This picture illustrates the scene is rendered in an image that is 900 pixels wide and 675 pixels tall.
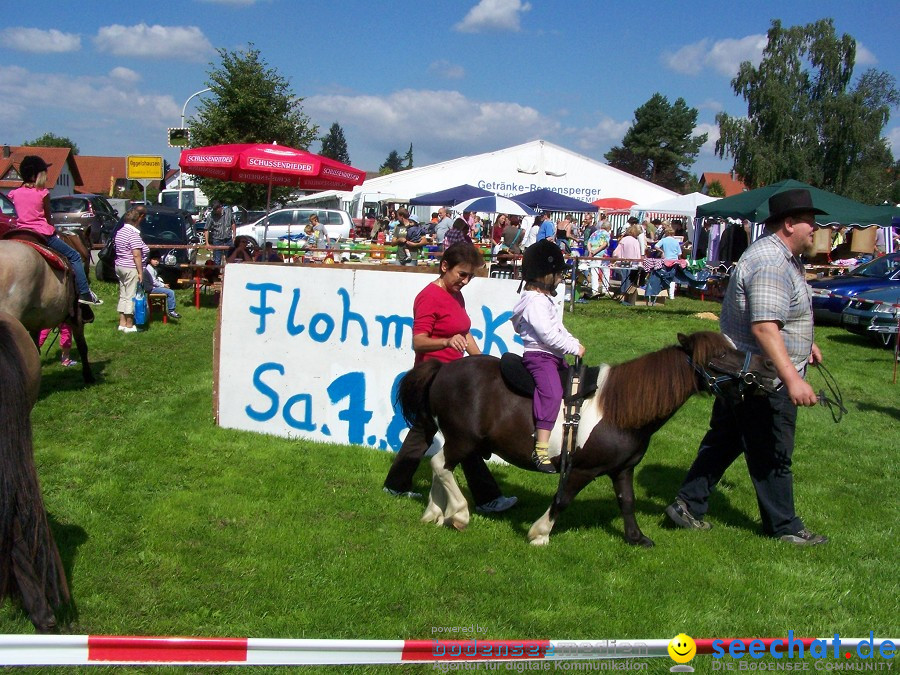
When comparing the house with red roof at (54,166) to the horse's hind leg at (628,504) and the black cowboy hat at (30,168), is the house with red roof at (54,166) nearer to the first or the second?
the black cowboy hat at (30,168)

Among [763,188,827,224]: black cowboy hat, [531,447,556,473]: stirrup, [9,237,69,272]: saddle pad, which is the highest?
[763,188,827,224]: black cowboy hat

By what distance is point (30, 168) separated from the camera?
27.5ft

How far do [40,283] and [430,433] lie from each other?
498cm

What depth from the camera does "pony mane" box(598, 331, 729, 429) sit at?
4848 millimetres

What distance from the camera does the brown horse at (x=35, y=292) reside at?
772 cm

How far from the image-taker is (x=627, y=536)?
5.31 m

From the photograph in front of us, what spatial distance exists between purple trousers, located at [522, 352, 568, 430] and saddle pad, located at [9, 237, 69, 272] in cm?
585

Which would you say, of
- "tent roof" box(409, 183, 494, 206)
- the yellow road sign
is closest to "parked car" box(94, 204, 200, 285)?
"tent roof" box(409, 183, 494, 206)

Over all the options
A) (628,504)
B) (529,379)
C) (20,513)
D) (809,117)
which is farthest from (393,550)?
(809,117)

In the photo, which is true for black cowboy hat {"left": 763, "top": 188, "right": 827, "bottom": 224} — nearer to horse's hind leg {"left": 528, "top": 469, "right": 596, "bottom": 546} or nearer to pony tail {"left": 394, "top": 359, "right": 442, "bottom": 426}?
horse's hind leg {"left": 528, "top": 469, "right": 596, "bottom": 546}

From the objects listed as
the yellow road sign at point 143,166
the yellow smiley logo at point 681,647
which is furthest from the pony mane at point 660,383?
the yellow road sign at point 143,166

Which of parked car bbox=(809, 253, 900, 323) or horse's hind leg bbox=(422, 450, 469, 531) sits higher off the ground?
parked car bbox=(809, 253, 900, 323)

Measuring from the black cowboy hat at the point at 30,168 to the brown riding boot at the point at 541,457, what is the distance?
6441 millimetres

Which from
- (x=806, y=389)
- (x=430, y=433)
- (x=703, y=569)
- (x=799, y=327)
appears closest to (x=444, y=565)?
(x=430, y=433)
